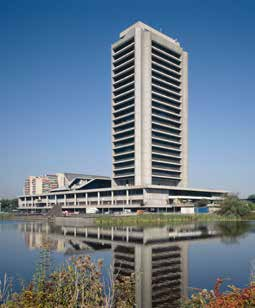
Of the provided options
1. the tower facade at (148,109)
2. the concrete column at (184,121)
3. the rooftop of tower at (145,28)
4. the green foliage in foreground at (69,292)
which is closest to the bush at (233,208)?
the tower facade at (148,109)

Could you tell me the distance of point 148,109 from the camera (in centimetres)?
14662

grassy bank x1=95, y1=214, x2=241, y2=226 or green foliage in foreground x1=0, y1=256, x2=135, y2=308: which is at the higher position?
green foliage in foreground x1=0, y1=256, x2=135, y2=308

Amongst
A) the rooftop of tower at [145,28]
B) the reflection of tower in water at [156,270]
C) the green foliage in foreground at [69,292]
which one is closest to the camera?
the green foliage in foreground at [69,292]

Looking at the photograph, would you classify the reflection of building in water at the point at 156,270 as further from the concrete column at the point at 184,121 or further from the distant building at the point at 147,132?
the concrete column at the point at 184,121

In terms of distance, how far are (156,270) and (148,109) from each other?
399ft

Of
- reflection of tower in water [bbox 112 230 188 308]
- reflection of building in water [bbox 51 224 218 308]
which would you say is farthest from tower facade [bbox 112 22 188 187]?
reflection of tower in water [bbox 112 230 188 308]

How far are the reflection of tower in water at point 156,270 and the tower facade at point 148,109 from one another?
97844 mm

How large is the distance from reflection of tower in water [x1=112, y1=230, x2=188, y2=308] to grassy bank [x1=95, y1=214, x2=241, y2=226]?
49.1 meters

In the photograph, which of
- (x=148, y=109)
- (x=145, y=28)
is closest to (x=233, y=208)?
(x=148, y=109)

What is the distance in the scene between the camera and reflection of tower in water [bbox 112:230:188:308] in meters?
21.7

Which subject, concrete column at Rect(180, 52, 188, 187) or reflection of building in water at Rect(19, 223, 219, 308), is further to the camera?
concrete column at Rect(180, 52, 188, 187)

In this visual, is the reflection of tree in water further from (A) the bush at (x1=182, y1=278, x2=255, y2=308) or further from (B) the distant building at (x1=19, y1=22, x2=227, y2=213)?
(B) the distant building at (x1=19, y1=22, x2=227, y2=213)

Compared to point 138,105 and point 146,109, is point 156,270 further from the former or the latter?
point 138,105

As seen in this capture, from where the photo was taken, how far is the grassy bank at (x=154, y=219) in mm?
95688
